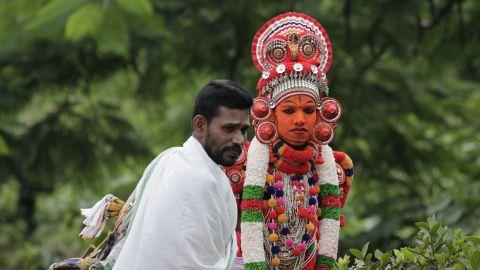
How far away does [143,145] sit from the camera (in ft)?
33.0

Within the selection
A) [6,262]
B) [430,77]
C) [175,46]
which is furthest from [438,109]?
[6,262]

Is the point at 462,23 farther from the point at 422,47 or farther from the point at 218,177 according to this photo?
the point at 218,177

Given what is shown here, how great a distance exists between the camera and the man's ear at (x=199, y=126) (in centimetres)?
486

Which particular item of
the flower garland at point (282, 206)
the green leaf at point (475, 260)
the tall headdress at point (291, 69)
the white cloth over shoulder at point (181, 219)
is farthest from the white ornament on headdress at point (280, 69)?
the green leaf at point (475, 260)

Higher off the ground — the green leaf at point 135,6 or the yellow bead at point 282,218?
the green leaf at point 135,6

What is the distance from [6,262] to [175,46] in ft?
13.5

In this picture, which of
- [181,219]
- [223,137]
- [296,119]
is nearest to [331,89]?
[296,119]

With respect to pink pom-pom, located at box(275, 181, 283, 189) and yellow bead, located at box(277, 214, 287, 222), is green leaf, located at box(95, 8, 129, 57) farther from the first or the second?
yellow bead, located at box(277, 214, 287, 222)

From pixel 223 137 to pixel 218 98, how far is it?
185mm

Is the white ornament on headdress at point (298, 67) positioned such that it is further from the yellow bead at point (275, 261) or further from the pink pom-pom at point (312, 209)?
the yellow bead at point (275, 261)

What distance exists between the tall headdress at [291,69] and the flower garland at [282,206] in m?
0.13

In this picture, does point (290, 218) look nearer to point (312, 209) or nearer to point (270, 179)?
point (312, 209)

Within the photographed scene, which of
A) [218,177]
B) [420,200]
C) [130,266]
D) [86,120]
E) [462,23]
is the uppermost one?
[462,23]

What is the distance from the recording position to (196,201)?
454 cm
